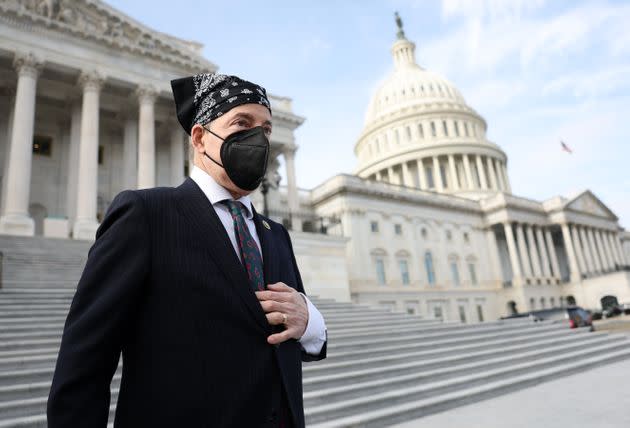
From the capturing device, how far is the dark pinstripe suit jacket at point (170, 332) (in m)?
1.64

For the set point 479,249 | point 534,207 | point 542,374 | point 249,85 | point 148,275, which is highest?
point 534,207

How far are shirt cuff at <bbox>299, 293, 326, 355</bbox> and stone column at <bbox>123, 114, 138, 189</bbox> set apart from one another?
832 inches

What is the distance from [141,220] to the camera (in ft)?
6.12

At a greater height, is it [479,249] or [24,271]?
[479,249]

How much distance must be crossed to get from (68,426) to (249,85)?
5.90 ft

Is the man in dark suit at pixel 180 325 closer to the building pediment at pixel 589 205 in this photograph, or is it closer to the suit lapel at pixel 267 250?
the suit lapel at pixel 267 250

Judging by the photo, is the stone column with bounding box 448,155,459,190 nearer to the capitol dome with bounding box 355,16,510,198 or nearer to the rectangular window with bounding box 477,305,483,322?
the capitol dome with bounding box 355,16,510,198

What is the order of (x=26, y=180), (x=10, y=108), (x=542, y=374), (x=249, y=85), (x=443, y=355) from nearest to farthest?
(x=249, y=85)
(x=542, y=374)
(x=443, y=355)
(x=26, y=180)
(x=10, y=108)

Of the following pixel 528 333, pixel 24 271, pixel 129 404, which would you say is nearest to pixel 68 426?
pixel 129 404

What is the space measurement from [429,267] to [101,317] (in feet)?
139

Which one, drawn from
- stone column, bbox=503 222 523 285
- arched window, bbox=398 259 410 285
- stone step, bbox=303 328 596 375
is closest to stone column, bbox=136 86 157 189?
stone step, bbox=303 328 596 375

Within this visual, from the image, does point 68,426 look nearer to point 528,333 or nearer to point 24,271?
point 24,271

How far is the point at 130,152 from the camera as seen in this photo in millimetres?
21797

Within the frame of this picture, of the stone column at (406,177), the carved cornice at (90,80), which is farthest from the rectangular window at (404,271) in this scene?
the carved cornice at (90,80)
